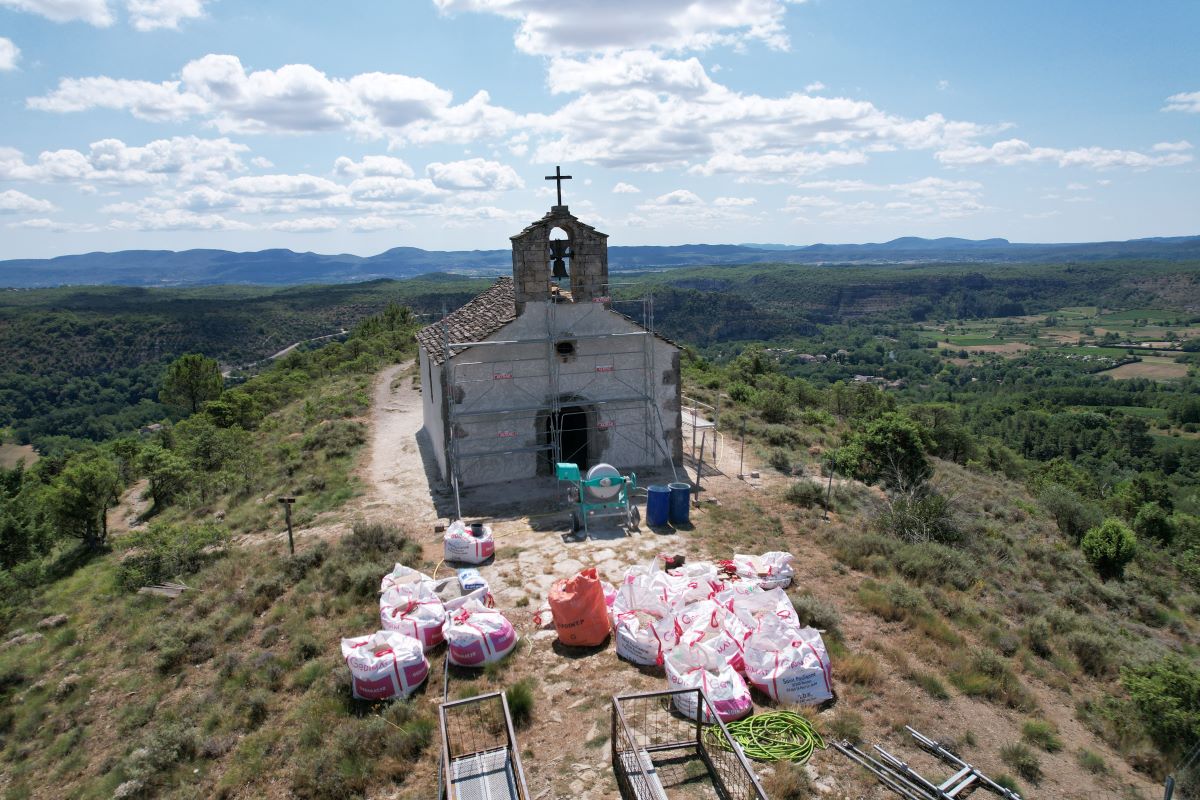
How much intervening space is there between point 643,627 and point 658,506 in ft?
16.0

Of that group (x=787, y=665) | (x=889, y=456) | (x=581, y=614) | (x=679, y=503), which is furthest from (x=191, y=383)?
(x=787, y=665)

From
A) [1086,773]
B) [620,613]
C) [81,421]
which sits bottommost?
[81,421]

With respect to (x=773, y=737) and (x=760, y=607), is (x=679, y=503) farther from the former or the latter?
(x=773, y=737)

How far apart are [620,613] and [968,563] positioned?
7468mm

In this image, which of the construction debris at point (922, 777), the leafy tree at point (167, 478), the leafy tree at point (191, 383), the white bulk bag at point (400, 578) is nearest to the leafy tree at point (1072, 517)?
the construction debris at point (922, 777)

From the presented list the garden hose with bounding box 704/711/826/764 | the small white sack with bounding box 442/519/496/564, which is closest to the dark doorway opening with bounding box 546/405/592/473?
the small white sack with bounding box 442/519/496/564

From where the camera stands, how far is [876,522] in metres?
14.3

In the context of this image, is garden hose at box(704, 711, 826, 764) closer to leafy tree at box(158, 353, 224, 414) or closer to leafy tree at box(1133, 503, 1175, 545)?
leafy tree at box(1133, 503, 1175, 545)

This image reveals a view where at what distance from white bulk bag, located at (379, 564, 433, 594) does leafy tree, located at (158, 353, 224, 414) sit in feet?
101

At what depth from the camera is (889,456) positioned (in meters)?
18.2

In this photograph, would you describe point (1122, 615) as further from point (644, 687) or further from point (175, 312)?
point (175, 312)

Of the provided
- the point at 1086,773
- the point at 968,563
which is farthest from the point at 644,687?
the point at 968,563

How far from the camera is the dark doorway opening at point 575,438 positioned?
16859mm

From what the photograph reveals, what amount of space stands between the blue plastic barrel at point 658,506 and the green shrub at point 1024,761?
281 inches
